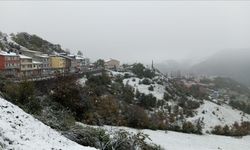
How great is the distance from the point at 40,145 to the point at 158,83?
2789 inches

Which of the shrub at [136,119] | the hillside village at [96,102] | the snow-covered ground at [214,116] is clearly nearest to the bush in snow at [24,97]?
the hillside village at [96,102]

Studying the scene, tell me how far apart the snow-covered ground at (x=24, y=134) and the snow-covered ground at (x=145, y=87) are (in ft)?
177

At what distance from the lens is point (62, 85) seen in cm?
3528

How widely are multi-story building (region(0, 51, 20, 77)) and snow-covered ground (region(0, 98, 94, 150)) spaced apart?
49.2m

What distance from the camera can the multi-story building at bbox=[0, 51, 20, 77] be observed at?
218ft

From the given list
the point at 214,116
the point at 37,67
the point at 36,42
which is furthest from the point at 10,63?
the point at 36,42

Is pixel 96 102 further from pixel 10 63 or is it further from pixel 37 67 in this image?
pixel 37 67

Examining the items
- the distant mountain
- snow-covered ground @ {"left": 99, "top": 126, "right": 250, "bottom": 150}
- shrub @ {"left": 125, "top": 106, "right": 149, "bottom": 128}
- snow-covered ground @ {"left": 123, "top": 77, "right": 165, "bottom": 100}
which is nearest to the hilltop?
the distant mountain

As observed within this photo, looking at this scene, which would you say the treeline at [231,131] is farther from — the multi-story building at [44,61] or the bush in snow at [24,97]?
the multi-story building at [44,61]

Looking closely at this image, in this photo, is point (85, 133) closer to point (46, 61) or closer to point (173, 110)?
point (173, 110)

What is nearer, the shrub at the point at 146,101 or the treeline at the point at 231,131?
the treeline at the point at 231,131

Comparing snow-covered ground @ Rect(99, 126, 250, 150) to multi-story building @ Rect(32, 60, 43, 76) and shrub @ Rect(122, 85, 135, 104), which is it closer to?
shrub @ Rect(122, 85, 135, 104)

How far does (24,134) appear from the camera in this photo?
15.7 meters

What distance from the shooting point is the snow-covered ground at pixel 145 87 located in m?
73.1
